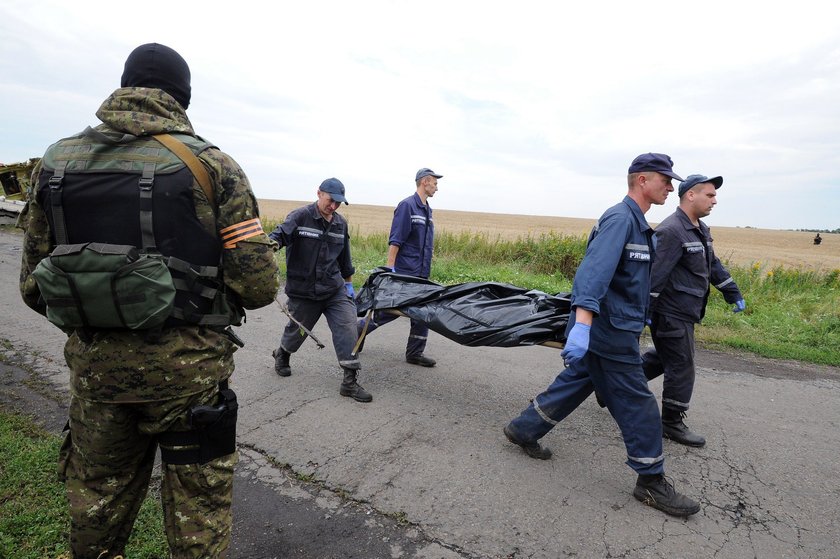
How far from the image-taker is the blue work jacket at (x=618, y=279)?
322 centimetres

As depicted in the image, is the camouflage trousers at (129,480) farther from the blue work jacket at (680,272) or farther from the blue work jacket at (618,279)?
the blue work jacket at (680,272)

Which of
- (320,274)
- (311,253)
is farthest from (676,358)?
(311,253)

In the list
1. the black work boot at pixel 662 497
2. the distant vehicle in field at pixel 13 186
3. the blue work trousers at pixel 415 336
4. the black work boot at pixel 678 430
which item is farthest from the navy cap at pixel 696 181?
the distant vehicle in field at pixel 13 186

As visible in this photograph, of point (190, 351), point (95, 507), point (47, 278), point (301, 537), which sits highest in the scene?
point (47, 278)

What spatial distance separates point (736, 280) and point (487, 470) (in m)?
9.64

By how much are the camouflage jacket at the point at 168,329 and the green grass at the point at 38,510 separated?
108cm

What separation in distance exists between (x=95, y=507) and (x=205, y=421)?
23.2 inches

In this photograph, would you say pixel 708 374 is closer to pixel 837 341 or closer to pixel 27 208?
pixel 837 341

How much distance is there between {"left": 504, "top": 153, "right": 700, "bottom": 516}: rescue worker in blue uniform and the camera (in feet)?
10.4

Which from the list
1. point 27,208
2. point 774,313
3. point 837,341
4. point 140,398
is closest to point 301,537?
point 140,398

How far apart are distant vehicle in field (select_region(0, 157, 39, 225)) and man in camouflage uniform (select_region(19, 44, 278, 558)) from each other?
17605mm

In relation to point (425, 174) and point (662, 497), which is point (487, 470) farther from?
point (425, 174)

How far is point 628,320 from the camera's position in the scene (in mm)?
3309

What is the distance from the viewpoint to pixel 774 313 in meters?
8.74
